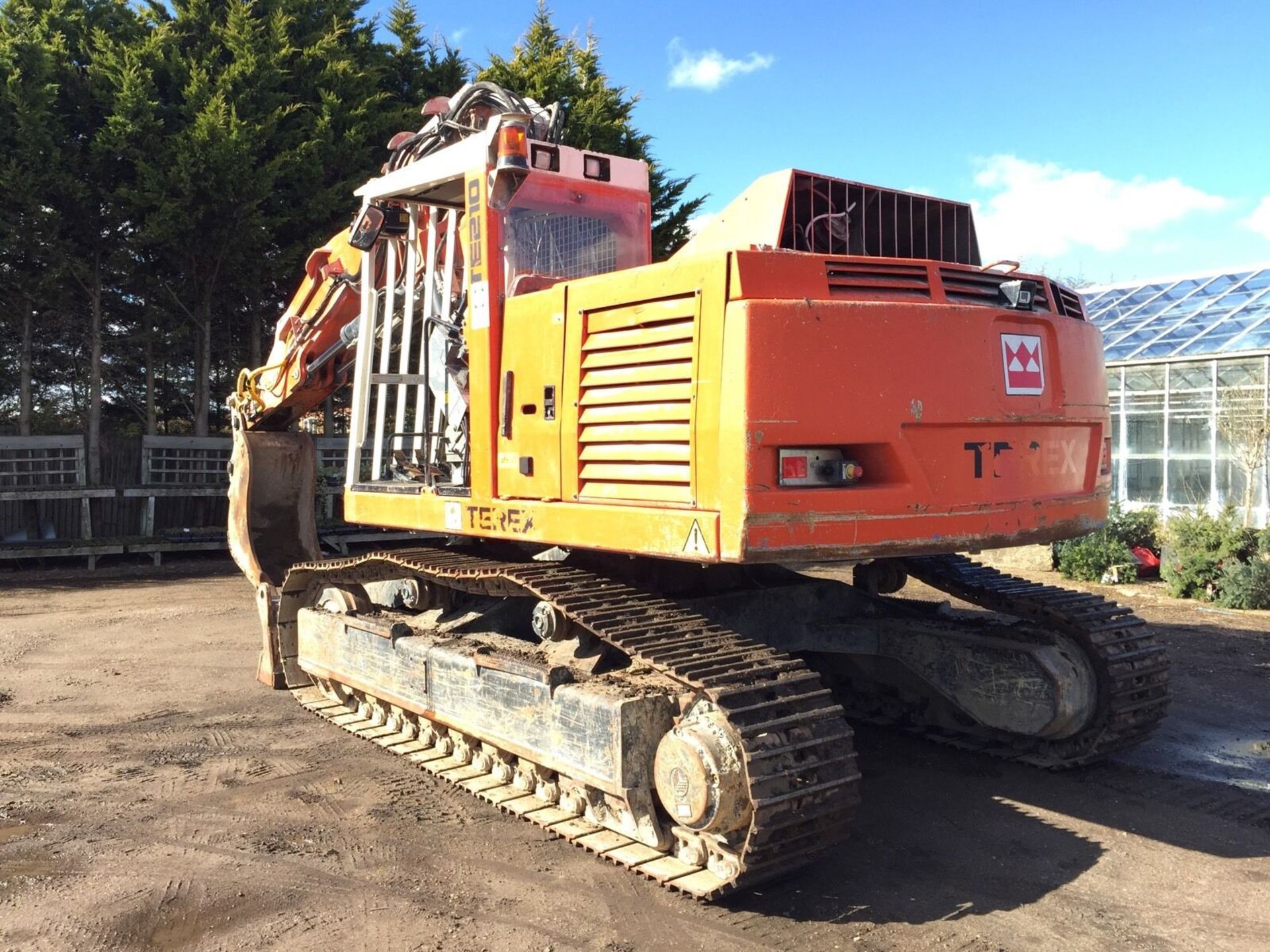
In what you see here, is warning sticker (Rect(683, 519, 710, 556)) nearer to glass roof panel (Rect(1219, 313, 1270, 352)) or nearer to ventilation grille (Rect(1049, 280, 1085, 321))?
ventilation grille (Rect(1049, 280, 1085, 321))

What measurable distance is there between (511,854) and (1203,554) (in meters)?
10.2

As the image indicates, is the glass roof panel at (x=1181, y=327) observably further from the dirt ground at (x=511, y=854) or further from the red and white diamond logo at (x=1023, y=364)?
the red and white diamond logo at (x=1023, y=364)

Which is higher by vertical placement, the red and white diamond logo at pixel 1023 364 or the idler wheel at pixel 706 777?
the red and white diamond logo at pixel 1023 364

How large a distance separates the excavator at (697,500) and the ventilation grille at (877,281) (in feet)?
0.04

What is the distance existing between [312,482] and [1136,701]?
5.99 meters

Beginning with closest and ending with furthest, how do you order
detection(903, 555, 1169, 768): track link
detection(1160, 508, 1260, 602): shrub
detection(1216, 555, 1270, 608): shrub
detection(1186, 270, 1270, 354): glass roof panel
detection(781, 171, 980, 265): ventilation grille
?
detection(781, 171, 980, 265): ventilation grille → detection(903, 555, 1169, 768): track link → detection(1216, 555, 1270, 608): shrub → detection(1160, 508, 1260, 602): shrub → detection(1186, 270, 1270, 354): glass roof panel

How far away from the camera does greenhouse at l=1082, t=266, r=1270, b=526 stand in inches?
589

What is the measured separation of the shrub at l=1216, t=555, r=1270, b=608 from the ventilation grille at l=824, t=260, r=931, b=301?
9.08 meters

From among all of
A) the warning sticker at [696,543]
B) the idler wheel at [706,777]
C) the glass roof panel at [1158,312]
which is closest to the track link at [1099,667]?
the idler wheel at [706,777]

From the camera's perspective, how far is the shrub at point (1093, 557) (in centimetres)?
1338

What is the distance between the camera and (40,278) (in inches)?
631

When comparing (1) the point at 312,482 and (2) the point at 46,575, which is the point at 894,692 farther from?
(2) the point at 46,575

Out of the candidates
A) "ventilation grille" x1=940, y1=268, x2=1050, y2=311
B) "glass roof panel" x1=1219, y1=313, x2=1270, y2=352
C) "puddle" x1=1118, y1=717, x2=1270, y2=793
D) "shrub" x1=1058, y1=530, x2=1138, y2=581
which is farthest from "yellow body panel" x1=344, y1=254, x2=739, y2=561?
"glass roof panel" x1=1219, y1=313, x2=1270, y2=352

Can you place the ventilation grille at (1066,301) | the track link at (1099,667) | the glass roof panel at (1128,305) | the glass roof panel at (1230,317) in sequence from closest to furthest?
the ventilation grille at (1066,301)
the track link at (1099,667)
the glass roof panel at (1230,317)
the glass roof panel at (1128,305)
